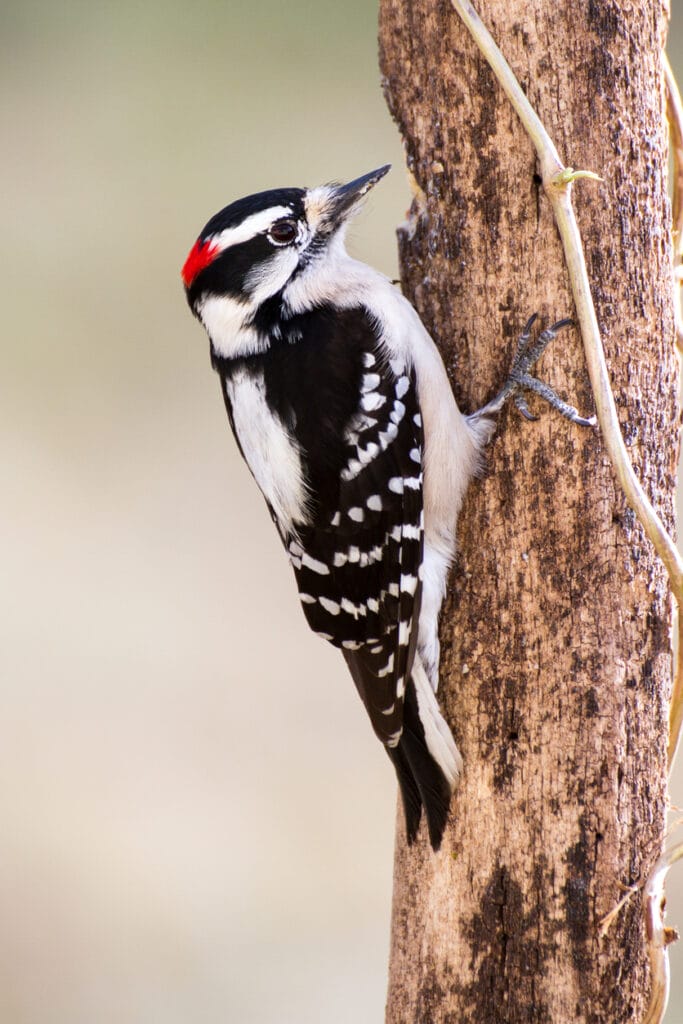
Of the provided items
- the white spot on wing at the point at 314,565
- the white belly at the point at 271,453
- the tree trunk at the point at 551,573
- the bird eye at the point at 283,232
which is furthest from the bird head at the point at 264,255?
the white spot on wing at the point at 314,565

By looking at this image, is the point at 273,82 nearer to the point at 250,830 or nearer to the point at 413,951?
the point at 250,830

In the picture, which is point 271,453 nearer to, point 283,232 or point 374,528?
point 374,528

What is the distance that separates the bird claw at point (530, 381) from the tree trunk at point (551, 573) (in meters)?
0.02

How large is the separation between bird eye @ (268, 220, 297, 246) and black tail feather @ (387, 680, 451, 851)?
1047 millimetres

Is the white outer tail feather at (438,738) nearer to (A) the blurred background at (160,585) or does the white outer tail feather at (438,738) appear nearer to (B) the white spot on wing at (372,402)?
(B) the white spot on wing at (372,402)

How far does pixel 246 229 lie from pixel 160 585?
3572mm

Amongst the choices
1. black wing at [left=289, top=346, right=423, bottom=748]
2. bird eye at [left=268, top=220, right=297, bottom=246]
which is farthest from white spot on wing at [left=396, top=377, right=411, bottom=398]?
bird eye at [left=268, top=220, right=297, bottom=246]

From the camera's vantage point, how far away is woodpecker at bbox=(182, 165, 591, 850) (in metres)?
2.35

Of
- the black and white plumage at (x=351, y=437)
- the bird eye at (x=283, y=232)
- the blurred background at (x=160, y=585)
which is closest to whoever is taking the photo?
the black and white plumage at (x=351, y=437)

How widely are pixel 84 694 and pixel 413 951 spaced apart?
350cm

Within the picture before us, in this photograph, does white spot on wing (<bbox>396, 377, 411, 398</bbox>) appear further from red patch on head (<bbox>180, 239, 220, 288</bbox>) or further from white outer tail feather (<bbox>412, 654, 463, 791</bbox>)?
white outer tail feather (<bbox>412, 654, 463, 791</bbox>)

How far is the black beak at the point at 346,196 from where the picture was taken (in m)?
2.68

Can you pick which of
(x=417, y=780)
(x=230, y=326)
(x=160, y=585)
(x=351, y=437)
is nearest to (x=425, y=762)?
(x=417, y=780)

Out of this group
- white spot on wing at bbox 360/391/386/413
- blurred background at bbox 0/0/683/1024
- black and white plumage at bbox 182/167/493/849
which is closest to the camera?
black and white plumage at bbox 182/167/493/849
